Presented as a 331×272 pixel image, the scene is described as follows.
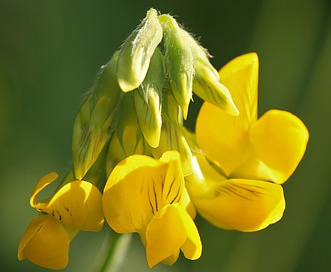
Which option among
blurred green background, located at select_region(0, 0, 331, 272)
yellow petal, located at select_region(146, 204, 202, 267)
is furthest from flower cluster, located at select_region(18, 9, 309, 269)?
blurred green background, located at select_region(0, 0, 331, 272)

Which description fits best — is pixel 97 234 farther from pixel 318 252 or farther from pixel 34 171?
pixel 318 252

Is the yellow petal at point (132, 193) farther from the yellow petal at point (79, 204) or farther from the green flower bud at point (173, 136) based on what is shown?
the green flower bud at point (173, 136)

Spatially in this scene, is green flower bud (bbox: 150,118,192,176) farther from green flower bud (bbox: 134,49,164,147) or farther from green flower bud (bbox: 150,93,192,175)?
green flower bud (bbox: 134,49,164,147)

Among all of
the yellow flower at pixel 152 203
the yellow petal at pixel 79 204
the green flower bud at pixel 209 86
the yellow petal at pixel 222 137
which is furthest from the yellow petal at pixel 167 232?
the yellow petal at pixel 222 137

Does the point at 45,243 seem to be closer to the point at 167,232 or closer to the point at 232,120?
the point at 167,232

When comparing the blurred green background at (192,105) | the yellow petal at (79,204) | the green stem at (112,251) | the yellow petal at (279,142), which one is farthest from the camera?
the blurred green background at (192,105)

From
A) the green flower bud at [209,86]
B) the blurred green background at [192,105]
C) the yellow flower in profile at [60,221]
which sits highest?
the green flower bud at [209,86]

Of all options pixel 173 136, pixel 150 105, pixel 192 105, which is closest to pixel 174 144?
pixel 173 136

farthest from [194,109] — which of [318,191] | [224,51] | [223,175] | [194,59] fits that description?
[194,59]
